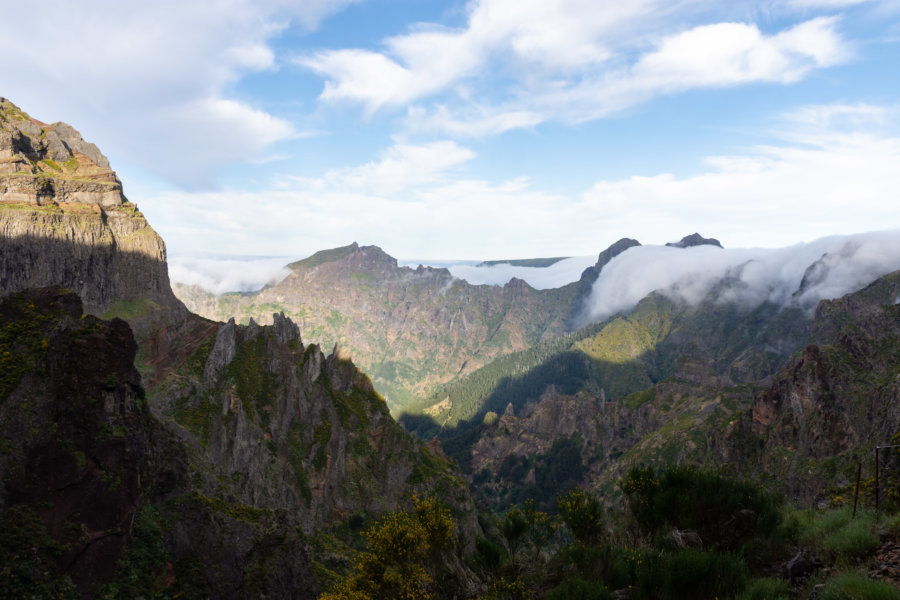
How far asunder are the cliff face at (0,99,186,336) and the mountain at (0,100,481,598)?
36cm

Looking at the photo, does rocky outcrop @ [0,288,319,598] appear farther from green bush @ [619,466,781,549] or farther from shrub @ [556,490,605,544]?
green bush @ [619,466,781,549]

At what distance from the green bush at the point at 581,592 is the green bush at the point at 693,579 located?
1.43m

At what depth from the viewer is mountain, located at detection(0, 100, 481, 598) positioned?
35.2 metres

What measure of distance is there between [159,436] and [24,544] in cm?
1542

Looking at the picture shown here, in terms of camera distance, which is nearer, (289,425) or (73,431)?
(73,431)

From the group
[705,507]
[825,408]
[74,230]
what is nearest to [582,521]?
[705,507]

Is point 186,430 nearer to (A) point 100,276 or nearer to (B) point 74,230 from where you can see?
(A) point 100,276

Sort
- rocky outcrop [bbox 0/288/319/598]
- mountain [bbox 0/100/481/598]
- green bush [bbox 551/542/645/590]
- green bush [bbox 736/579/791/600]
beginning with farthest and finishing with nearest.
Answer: mountain [bbox 0/100/481/598]
rocky outcrop [bbox 0/288/319/598]
green bush [bbox 551/542/645/590]
green bush [bbox 736/579/791/600]

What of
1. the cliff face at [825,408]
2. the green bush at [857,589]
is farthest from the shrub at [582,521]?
the cliff face at [825,408]

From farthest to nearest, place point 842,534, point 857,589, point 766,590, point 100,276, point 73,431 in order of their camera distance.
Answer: point 100,276, point 73,431, point 842,534, point 766,590, point 857,589

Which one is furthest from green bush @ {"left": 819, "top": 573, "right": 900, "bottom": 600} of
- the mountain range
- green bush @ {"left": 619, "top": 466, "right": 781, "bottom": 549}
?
the mountain range

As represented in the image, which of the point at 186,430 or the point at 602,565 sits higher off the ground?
the point at 602,565

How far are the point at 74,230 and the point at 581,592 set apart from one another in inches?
5209

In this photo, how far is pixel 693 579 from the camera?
17797 mm
